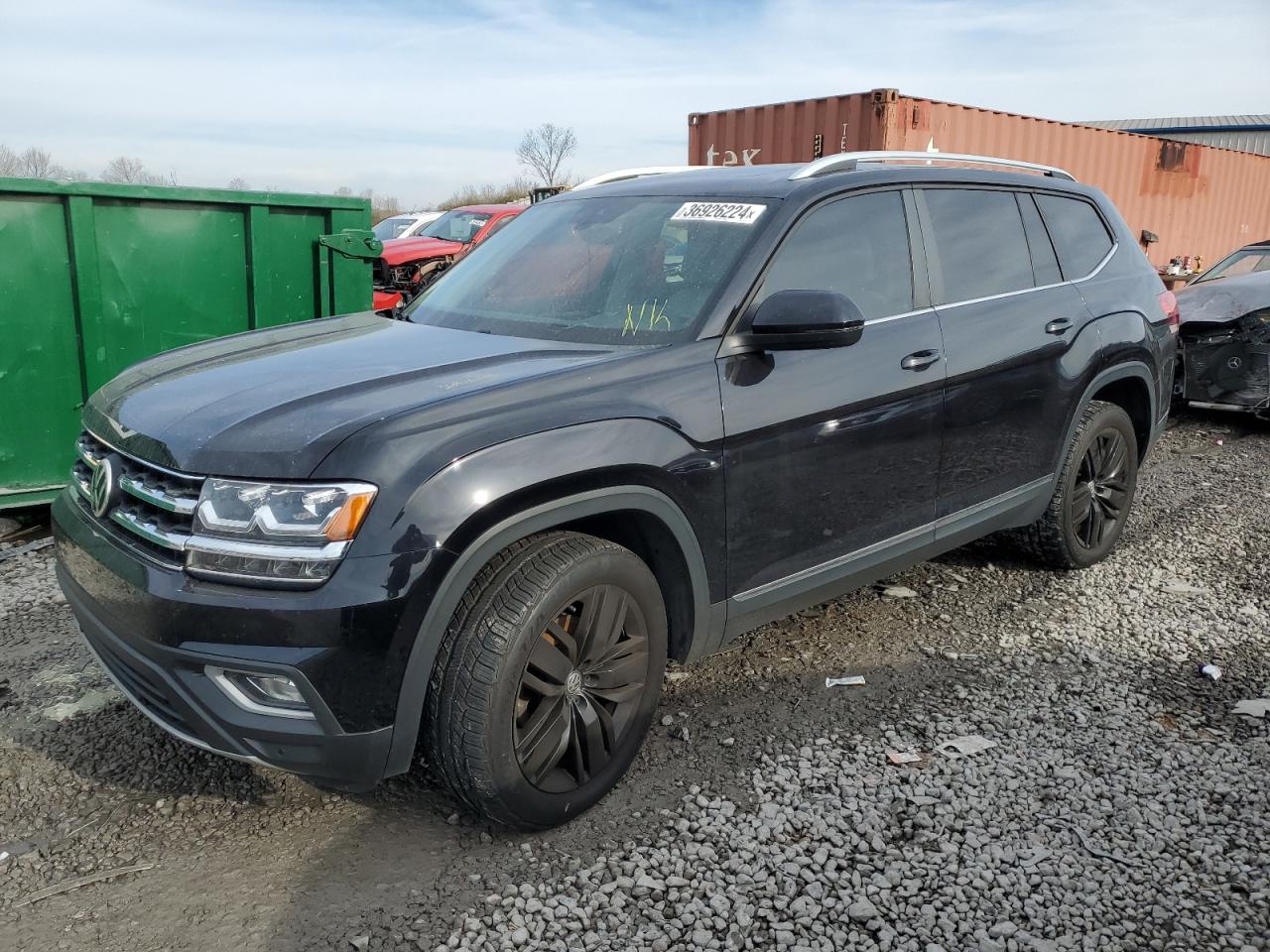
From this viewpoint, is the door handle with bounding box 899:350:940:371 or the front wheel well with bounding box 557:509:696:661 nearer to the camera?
the front wheel well with bounding box 557:509:696:661

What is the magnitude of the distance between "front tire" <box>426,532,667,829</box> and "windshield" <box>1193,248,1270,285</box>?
25.8 ft

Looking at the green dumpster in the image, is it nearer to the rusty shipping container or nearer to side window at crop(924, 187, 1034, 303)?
side window at crop(924, 187, 1034, 303)

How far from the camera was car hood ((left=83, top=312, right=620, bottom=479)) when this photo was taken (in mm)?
2400

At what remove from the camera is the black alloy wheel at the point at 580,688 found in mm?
2633

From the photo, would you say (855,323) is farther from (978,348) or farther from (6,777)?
(6,777)

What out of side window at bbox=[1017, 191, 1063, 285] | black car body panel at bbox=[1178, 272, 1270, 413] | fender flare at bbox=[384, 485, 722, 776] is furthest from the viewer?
black car body panel at bbox=[1178, 272, 1270, 413]

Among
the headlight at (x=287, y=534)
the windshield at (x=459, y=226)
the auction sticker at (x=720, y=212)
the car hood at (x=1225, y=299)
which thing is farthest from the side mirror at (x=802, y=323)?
the windshield at (x=459, y=226)

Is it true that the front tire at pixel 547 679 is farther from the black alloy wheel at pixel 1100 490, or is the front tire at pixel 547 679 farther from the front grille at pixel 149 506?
the black alloy wheel at pixel 1100 490

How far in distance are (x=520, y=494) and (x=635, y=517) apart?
17.4 inches

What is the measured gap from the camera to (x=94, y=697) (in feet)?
11.5

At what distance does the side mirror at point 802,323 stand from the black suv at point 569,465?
1 centimetres

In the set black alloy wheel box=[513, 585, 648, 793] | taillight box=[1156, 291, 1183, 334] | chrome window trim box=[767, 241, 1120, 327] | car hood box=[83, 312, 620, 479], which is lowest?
black alloy wheel box=[513, 585, 648, 793]

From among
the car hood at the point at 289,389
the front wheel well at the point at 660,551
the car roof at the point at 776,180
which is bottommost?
the front wheel well at the point at 660,551

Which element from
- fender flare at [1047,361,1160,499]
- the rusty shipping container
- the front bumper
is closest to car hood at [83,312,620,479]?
the front bumper
